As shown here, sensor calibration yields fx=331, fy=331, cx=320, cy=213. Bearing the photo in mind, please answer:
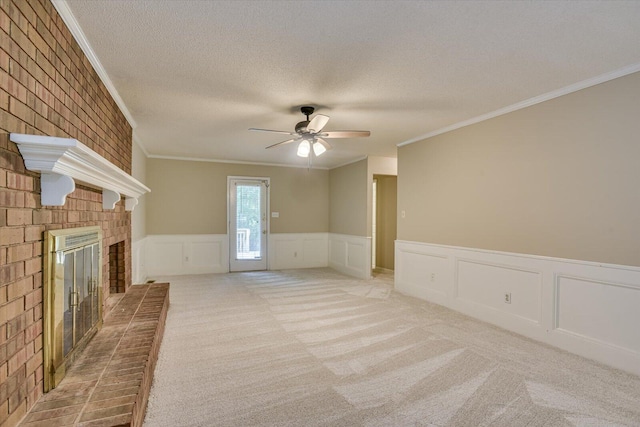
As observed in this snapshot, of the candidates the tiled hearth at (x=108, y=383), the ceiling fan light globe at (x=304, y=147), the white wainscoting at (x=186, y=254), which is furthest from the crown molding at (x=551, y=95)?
the white wainscoting at (x=186, y=254)

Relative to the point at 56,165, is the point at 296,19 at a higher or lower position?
higher

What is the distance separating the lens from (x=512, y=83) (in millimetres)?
2873

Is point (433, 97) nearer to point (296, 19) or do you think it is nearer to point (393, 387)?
point (296, 19)

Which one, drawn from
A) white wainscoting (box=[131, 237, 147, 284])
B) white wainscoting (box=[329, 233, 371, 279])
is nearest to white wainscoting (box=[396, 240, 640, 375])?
white wainscoting (box=[329, 233, 371, 279])

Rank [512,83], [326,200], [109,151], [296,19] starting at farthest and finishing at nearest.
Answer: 1. [326,200]
2. [109,151]
3. [512,83]
4. [296,19]

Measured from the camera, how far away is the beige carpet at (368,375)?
6.59 feet

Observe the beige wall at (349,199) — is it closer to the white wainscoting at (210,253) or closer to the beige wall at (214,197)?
the beige wall at (214,197)

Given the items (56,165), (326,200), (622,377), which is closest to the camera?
(56,165)

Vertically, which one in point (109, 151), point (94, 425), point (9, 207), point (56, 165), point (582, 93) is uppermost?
point (582, 93)

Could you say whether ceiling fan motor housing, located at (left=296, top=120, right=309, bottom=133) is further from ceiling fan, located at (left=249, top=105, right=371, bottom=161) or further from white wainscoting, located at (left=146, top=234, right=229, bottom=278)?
white wainscoting, located at (left=146, top=234, right=229, bottom=278)

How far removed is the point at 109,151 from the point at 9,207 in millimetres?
1937

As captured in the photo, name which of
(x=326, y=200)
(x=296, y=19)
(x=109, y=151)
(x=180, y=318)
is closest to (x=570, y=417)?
(x=296, y=19)

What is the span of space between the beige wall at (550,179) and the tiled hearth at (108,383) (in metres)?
3.50

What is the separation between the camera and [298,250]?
24.8 feet
